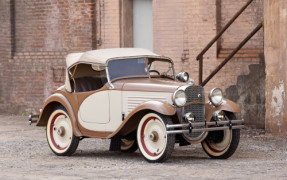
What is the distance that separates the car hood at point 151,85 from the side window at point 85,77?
0.61 metres

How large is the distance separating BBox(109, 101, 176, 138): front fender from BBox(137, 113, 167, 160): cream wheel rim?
13 centimetres

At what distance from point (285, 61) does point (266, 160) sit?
376 centimetres

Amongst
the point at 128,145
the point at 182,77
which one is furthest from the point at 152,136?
the point at 128,145

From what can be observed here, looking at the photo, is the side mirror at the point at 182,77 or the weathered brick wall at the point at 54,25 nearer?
the side mirror at the point at 182,77

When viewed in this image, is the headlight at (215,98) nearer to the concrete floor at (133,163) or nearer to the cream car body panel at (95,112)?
the concrete floor at (133,163)

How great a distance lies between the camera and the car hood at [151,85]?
31.5ft

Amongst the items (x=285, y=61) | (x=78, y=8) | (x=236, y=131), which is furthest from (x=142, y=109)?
(x=78, y=8)

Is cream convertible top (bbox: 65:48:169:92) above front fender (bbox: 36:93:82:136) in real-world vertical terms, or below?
above

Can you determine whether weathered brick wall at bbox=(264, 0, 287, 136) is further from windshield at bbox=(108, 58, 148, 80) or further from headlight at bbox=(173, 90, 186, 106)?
headlight at bbox=(173, 90, 186, 106)

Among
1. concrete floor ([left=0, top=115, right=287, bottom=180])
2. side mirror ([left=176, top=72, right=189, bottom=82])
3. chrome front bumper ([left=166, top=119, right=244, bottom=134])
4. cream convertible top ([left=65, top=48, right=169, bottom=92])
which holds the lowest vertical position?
concrete floor ([left=0, top=115, right=287, bottom=180])

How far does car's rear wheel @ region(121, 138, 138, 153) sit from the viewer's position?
1088cm

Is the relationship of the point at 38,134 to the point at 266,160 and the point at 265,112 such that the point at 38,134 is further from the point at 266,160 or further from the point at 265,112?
the point at 266,160

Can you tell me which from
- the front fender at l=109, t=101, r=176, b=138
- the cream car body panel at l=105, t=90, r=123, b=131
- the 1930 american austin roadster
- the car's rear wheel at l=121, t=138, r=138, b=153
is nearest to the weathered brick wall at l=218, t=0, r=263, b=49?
the 1930 american austin roadster

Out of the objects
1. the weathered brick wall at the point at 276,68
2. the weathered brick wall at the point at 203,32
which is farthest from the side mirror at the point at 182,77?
the weathered brick wall at the point at 203,32
